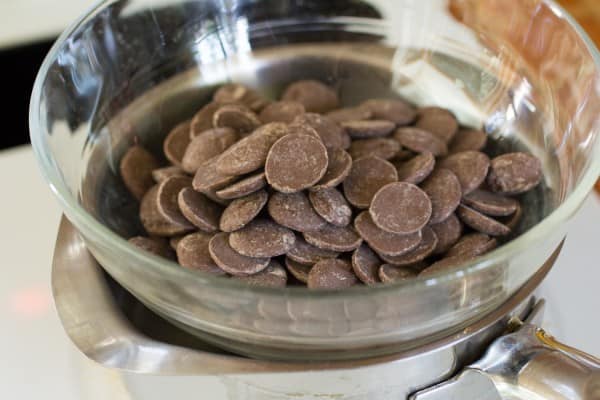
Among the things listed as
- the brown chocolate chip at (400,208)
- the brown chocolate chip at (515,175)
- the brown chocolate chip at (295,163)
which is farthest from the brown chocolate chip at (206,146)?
the brown chocolate chip at (515,175)

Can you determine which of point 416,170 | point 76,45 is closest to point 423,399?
point 416,170

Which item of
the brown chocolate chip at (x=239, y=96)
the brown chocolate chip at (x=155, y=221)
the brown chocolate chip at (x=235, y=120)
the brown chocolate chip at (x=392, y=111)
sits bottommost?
the brown chocolate chip at (x=155, y=221)

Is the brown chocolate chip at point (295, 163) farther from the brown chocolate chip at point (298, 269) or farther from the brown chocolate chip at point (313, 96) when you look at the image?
the brown chocolate chip at point (313, 96)

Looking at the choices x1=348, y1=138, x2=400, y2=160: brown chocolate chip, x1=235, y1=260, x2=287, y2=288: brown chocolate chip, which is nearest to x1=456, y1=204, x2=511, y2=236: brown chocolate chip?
x1=348, y1=138, x2=400, y2=160: brown chocolate chip

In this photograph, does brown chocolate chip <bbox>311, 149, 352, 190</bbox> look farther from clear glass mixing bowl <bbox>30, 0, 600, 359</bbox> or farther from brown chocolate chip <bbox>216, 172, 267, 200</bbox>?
clear glass mixing bowl <bbox>30, 0, 600, 359</bbox>

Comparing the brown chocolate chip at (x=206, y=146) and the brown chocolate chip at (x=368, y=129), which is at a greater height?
the brown chocolate chip at (x=368, y=129)

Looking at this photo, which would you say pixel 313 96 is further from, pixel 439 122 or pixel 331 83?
pixel 439 122
